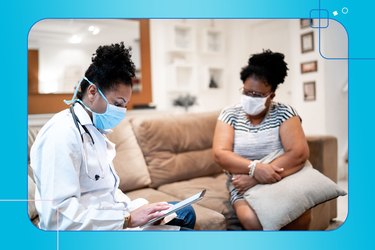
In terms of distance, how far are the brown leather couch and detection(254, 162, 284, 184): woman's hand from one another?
12 centimetres

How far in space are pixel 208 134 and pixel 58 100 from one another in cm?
54

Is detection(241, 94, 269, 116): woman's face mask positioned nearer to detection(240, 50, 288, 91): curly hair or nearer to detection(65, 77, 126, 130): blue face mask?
detection(240, 50, 288, 91): curly hair

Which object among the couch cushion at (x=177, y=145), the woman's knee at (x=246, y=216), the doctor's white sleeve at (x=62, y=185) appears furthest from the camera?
the couch cushion at (x=177, y=145)

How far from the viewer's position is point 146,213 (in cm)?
96

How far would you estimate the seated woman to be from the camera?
1001mm

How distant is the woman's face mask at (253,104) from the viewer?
40.8 inches

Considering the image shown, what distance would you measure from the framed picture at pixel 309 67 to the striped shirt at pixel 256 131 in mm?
120

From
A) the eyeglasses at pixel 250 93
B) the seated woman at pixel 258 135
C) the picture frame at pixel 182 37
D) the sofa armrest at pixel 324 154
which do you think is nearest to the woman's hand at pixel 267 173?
the seated woman at pixel 258 135

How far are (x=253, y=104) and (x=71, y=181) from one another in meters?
0.60

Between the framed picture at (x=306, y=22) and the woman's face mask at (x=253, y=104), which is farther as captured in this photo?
the woman's face mask at (x=253, y=104)

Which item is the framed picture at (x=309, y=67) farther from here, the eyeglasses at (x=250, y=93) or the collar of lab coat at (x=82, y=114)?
the collar of lab coat at (x=82, y=114)

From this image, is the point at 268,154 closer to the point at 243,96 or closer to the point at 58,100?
the point at 243,96

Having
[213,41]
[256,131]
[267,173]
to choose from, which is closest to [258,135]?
[256,131]

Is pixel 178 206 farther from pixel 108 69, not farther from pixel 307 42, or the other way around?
pixel 307 42
